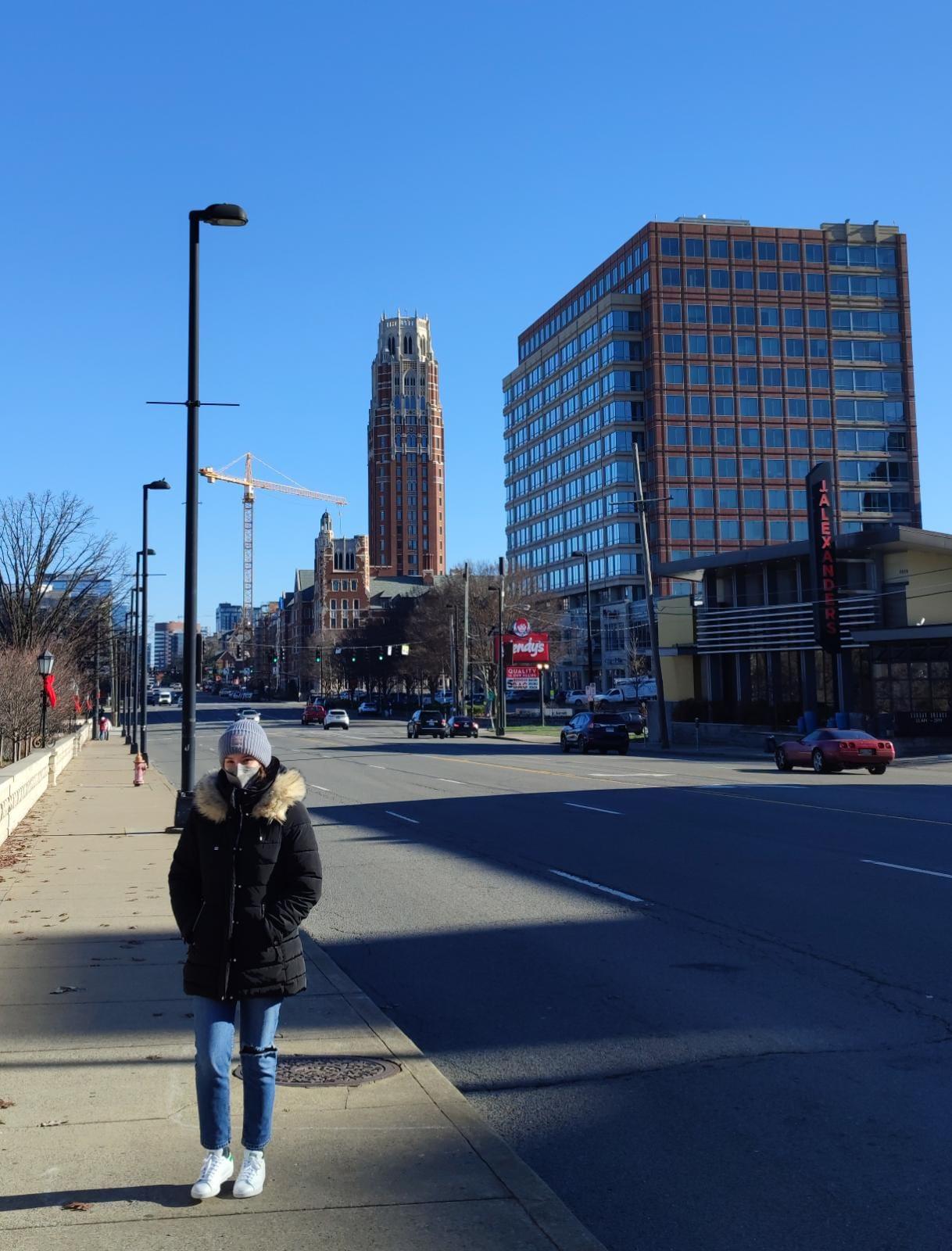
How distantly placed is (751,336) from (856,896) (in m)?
97.9

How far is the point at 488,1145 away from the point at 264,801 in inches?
73.1

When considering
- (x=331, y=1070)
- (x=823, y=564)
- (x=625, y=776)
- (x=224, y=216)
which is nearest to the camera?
(x=331, y=1070)

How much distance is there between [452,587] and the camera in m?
93.6

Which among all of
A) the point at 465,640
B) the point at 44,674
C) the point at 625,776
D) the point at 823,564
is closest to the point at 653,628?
the point at 823,564

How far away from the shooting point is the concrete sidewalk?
14.4 feet

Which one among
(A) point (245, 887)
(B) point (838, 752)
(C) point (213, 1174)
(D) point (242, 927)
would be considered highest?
(A) point (245, 887)

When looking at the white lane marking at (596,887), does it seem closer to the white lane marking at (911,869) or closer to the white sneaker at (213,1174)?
the white lane marking at (911,869)

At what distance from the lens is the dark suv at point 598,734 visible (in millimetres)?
48875

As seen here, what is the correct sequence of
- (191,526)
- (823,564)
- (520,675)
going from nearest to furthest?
1. (191,526)
2. (823,564)
3. (520,675)

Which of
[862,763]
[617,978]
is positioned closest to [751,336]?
[862,763]

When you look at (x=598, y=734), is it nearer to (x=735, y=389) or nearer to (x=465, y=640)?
(x=465, y=640)

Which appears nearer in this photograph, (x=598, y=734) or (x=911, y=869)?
(x=911, y=869)

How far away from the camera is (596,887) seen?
12859 mm

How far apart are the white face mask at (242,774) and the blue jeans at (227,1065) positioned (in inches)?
33.3
